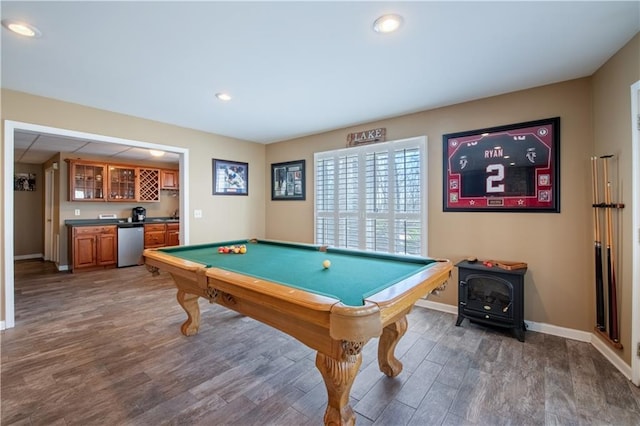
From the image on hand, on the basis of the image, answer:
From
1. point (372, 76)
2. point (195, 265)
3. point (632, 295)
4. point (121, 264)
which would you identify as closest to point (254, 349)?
point (195, 265)

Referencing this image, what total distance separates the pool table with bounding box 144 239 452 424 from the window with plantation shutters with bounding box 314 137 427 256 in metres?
1.30

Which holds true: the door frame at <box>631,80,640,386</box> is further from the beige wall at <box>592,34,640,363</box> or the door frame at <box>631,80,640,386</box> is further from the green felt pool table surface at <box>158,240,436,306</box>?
the green felt pool table surface at <box>158,240,436,306</box>

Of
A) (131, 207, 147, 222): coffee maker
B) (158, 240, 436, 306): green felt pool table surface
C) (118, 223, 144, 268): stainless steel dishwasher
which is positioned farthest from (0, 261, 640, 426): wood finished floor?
(131, 207, 147, 222): coffee maker

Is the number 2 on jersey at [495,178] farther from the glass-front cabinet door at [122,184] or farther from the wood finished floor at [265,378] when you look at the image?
the glass-front cabinet door at [122,184]

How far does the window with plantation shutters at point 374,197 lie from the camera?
3.47 metres

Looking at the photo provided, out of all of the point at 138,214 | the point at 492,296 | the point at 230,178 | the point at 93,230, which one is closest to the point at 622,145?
the point at 492,296

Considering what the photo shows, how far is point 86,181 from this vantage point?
5.74 metres

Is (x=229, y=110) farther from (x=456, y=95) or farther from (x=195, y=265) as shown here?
(x=456, y=95)

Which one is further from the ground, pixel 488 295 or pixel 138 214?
pixel 138 214

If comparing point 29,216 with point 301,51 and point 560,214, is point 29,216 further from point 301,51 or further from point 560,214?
point 560,214

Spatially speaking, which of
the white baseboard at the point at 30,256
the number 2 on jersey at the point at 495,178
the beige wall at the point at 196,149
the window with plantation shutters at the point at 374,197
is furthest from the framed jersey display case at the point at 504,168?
the white baseboard at the point at 30,256

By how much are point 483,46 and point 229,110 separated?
2666 mm

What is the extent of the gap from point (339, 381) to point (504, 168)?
8.83 ft

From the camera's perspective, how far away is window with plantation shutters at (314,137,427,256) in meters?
3.47
